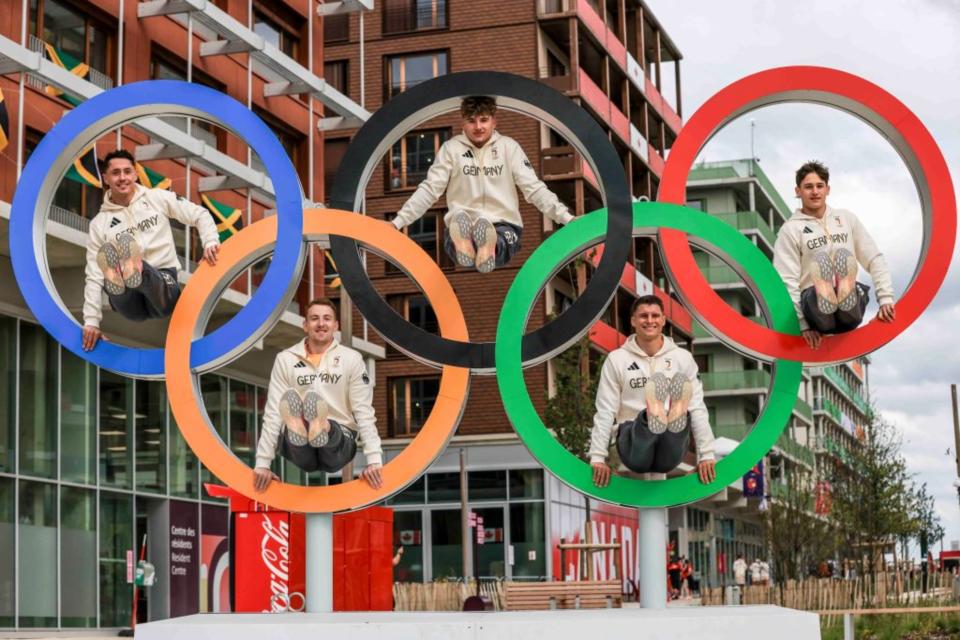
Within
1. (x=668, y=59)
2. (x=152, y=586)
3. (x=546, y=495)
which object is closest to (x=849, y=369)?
(x=668, y=59)

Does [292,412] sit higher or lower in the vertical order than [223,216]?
lower

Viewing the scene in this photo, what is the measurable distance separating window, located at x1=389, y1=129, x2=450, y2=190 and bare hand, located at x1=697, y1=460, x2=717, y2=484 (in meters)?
40.0

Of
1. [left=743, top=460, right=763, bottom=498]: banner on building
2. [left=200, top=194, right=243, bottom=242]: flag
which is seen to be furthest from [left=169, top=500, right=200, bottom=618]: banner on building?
[left=743, top=460, right=763, bottom=498]: banner on building

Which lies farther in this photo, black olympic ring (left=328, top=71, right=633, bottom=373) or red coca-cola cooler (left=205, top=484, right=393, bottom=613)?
red coca-cola cooler (left=205, top=484, right=393, bottom=613)

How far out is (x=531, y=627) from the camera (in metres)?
11.7

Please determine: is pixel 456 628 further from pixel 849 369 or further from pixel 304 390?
pixel 849 369

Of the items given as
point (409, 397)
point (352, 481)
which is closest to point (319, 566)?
point (352, 481)

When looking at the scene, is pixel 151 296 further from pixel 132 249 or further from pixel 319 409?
pixel 319 409

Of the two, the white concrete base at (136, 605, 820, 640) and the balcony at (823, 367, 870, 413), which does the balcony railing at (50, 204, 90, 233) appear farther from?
the balcony at (823, 367, 870, 413)

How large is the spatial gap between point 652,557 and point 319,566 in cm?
295

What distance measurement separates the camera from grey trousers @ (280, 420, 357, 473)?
12.8 m

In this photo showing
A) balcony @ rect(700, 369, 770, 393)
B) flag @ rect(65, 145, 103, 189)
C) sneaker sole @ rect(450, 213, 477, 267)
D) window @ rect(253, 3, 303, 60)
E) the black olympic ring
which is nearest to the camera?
the black olympic ring

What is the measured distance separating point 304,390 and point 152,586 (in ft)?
68.1

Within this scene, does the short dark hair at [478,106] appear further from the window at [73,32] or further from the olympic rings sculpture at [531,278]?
the window at [73,32]
